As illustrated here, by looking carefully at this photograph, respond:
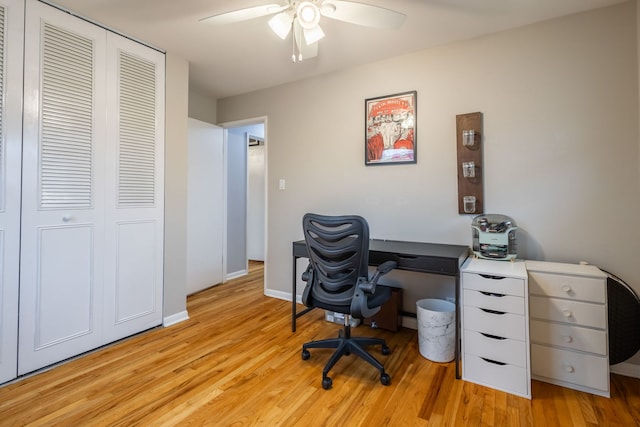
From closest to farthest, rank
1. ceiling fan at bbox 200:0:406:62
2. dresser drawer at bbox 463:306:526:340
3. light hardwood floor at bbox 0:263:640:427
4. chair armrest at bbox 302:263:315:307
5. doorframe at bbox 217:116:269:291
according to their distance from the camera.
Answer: light hardwood floor at bbox 0:263:640:427 → ceiling fan at bbox 200:0:406:62 → dresser drawer at bbox 463:306:526:340 → chair armrest at bbox 302:263:315:307 → doorframe at bbox 217:116:269:291

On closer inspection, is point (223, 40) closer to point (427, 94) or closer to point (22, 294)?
point (427, 94)

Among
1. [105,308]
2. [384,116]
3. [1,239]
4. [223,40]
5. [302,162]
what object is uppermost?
[223,40]

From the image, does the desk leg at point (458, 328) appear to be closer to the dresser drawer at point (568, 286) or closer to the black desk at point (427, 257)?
the black desk at point (427, 257)

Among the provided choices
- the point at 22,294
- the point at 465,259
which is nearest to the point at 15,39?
the point at 22,294

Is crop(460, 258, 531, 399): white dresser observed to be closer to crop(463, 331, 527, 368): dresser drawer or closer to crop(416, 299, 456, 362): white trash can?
crop(463, 331, 527, 368): dresser drawer

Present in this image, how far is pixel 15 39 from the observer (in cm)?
178

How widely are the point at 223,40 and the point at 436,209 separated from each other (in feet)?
7.24

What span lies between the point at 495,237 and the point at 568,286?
0.50 m

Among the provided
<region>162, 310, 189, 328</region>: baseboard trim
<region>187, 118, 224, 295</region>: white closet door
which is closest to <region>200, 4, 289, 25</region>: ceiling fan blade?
<region>187, 118, 224, 295</region>: white closet door

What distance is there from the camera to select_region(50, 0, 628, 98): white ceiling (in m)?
1.94


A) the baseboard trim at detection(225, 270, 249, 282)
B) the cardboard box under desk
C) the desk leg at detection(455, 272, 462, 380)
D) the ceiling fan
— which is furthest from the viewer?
the baseboard trim at detection(225, 270, 249, 282)

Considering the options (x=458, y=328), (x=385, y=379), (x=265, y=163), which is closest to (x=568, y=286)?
(x=458, y=328)

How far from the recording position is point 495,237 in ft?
6.93

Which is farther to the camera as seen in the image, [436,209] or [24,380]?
[436,209]
